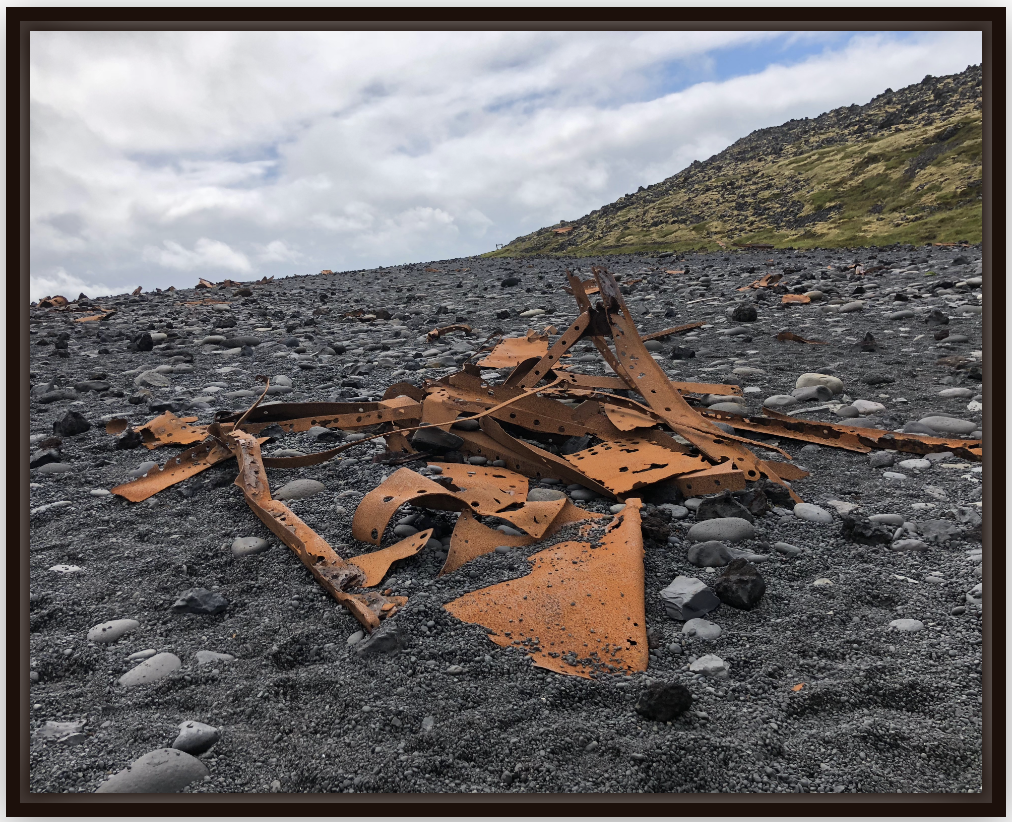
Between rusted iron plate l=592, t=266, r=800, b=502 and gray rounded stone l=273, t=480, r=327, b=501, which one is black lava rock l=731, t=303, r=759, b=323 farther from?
gray rounded stone l=273, t=480, r=327, b=501

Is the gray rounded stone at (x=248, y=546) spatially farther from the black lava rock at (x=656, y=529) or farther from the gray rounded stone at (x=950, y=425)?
the gray rounded stone at (x=950, y=425)

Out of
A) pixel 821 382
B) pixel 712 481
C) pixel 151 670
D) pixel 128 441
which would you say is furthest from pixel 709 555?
pixel 128 441

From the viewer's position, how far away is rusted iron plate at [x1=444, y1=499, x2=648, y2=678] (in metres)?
2.05

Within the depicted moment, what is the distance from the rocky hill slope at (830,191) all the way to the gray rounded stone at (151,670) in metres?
21.5

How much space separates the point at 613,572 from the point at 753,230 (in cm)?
3051

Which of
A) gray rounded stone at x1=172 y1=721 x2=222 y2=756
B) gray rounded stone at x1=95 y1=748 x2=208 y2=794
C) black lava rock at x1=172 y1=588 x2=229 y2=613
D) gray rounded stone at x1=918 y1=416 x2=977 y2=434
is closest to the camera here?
gray rounded stone at x1=95 y1=748 x2=208 y2=794

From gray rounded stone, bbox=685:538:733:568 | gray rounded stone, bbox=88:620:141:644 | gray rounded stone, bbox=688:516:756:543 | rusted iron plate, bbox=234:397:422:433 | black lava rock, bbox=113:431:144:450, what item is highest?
rusted iron plate, bbox=234:397:422:433

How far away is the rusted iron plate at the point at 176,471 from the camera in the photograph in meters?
3.56

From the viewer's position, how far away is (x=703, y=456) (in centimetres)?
358

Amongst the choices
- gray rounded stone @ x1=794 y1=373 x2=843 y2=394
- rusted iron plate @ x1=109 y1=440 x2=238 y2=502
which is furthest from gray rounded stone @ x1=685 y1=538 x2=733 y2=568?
gray rounded stone @ x1=794 y1=373 x2=843 y2=394

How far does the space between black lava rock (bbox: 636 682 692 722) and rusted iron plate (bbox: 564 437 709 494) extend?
1.50 metres

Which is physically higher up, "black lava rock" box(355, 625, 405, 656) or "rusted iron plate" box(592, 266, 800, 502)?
"rusted iron plate" box(592, 266, 800, 502)

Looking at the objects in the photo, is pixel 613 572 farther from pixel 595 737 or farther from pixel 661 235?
pixel 661 235

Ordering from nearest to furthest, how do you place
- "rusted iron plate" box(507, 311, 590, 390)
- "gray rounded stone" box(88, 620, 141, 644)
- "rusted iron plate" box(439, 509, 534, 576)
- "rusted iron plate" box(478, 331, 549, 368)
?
1. "gray rounded stone" box(88, 620, 141, 644)
2. "rusted iron plate" box(439, 509, 534, 576)
3. "rusted iron plate" box(507, 311, 590, 390)
4. "rusted iron plate" box(478, 331, 549, 368)
